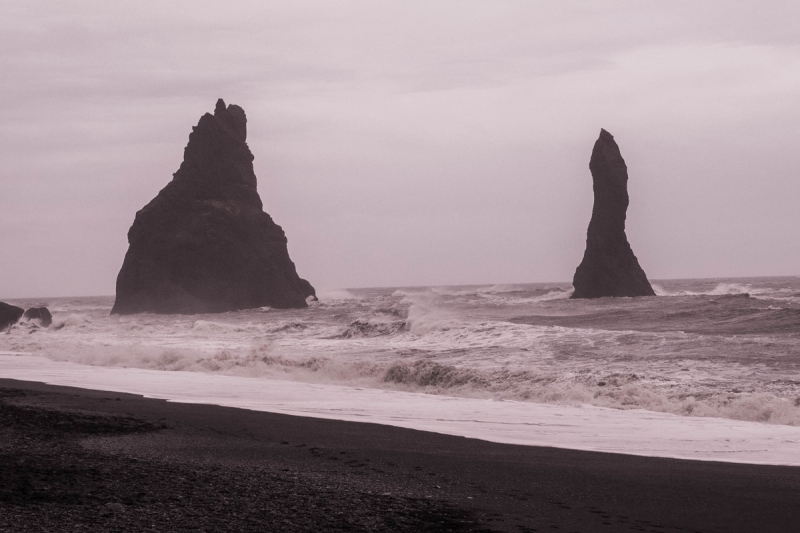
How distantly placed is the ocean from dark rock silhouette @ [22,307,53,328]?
1934 centimetres

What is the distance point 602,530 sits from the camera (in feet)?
19.8

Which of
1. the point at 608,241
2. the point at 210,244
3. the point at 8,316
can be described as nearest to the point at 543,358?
the point at 8,316

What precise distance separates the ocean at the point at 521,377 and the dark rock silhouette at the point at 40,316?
19337 mm

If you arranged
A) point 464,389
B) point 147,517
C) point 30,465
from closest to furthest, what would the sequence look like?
point 147,517 → point 30,465 → point 464,389

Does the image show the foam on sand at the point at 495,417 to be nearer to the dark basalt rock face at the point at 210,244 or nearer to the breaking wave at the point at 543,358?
the breaking wave at the point at 543,358

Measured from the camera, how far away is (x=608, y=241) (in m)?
73.4

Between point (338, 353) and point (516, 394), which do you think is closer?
point (516, 394)

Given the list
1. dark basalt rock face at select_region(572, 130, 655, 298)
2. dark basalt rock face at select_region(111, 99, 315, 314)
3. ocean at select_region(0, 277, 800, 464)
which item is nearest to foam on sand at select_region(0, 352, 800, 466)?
ocean at select_region(0, 277, 800, 464)

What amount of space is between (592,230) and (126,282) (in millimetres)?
45988

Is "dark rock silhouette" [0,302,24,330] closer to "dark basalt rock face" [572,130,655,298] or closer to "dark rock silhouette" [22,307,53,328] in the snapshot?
"dark rock silhouette" [22,307,53,328]

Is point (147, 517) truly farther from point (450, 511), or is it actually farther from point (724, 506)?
point (724, 506)

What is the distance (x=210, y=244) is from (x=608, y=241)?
39.0m

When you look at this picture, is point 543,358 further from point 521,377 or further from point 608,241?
point 608,241

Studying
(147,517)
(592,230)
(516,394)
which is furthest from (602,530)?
(592,230)
